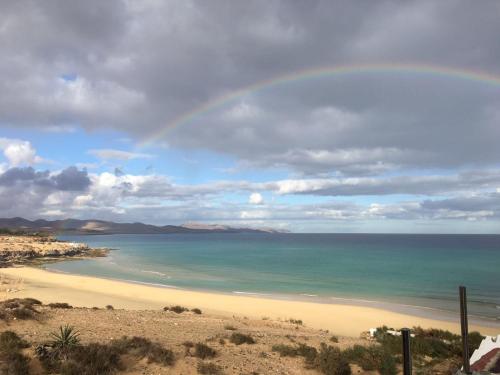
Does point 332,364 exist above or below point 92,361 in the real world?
below

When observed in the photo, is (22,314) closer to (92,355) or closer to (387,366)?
(92,355)

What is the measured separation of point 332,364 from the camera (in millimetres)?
12562

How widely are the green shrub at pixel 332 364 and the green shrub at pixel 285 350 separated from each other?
91cm

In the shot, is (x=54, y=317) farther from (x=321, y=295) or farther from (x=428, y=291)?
(x=428, y=291)

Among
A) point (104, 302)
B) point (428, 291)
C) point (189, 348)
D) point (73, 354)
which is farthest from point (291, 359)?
point (428, 291)

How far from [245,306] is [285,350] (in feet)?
55.7

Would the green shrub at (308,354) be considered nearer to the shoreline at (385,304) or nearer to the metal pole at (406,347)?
the metal pole at (406,347)

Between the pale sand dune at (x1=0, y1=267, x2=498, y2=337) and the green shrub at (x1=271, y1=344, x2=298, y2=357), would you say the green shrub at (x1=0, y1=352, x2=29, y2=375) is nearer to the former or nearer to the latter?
the green shrub at (x1=271, y1=344, x2=298, y2=357)

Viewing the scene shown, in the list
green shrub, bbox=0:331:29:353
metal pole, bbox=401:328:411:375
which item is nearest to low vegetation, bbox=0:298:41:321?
green shrub, bbox=0:331:29:353

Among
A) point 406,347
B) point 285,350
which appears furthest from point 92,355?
point 406,347

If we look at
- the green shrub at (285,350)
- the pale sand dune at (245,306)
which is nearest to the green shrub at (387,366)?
the green shrub at (285,350)

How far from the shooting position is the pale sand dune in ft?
82.5

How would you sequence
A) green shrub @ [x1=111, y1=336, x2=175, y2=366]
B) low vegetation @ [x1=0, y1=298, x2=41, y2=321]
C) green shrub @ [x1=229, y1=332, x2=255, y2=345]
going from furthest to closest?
low vegetation @ [x1=0, y1=298, x2=41, y2=321] → green shrub @ [x1=229, y1=332, x2=255, y2=345] → green shrub @ [x1=111, y1=336, x2=175, y2=366]

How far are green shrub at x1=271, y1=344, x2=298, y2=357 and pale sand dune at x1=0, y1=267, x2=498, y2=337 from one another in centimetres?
868
